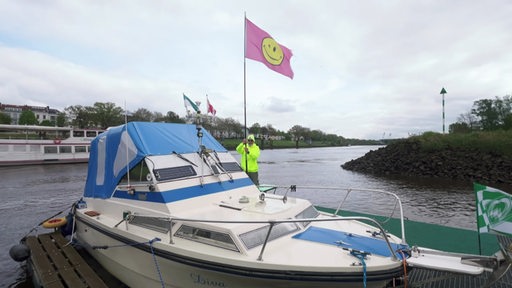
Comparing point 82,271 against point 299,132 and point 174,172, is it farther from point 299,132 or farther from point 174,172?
point 299,132

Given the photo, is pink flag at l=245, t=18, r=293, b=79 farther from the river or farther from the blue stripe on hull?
the river

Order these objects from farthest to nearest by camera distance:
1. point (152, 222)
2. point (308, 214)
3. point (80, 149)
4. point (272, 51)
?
point (80, 149) < point (272, 51) < point (308, 214) < point (152, 222)

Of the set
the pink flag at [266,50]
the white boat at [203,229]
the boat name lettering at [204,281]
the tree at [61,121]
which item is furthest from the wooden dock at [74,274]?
the tree at [61,121]

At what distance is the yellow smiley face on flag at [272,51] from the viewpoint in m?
7.37

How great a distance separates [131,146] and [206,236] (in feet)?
7.89

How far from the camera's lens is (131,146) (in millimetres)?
5148

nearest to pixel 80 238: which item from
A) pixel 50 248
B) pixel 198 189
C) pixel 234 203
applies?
pixel 50 248

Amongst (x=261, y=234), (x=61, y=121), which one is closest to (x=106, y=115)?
(x=61, y=121)

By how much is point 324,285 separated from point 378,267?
1.96 feet

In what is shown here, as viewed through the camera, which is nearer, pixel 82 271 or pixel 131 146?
pixel 82 271

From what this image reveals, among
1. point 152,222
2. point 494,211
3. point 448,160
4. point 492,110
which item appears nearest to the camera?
point 494,211

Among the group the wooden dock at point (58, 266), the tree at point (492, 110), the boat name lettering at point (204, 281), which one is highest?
the tree at point (492, 110)

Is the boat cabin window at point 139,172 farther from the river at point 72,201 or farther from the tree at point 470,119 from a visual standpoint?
the tree at point 470,119

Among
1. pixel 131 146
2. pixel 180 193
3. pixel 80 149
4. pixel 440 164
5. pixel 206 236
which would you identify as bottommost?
pixel 440 164
